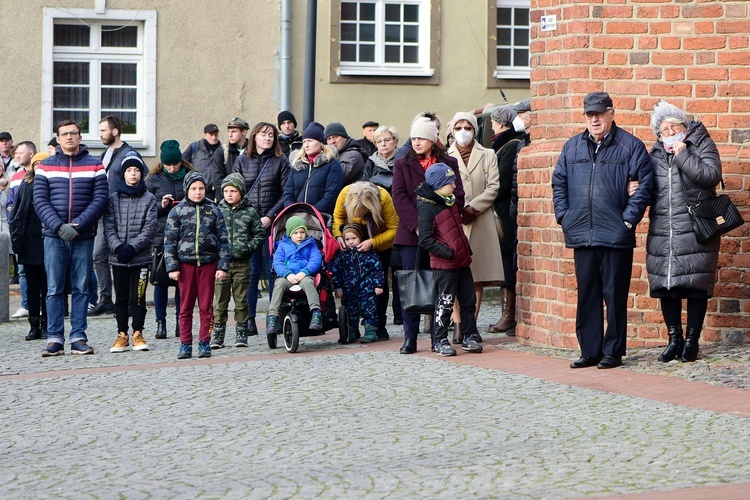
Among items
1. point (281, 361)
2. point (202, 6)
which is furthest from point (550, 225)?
point (202, 6)

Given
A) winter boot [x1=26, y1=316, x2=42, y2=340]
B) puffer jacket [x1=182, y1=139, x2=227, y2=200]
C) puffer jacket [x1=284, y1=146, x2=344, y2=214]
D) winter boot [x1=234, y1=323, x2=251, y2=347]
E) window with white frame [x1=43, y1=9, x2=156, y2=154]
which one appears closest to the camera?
winter boot [x1=234, y1=323, x2=251, y2=347]

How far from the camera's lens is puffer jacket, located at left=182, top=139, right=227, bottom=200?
605 inches

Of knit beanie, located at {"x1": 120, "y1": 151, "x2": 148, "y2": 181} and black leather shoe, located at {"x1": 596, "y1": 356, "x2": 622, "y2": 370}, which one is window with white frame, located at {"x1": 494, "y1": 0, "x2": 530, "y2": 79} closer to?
knit beanie, located at {"x1": 120, "y1": 151, "x2": 148, "y2": 181}

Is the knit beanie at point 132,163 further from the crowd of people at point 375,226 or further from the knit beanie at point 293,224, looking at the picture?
the knit beanie at point 293,224

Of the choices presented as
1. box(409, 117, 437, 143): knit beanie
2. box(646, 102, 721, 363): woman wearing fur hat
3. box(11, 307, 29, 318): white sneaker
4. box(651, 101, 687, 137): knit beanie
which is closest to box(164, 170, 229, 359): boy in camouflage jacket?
box(409, 117, 437, 143): knit beanie

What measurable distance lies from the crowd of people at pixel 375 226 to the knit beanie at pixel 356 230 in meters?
0.02

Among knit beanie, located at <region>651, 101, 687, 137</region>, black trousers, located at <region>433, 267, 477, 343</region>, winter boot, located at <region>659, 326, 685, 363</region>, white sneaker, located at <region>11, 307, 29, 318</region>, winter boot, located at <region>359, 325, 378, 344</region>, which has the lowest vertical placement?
white sneaker, located at <region>11, 307, 29, 318</region>

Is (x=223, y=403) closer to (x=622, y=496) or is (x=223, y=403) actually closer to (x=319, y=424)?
(x=319, y=424)

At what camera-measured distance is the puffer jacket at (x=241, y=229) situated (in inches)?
498

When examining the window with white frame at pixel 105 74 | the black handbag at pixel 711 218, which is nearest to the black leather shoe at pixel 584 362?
the black handbag at pixel 711 218

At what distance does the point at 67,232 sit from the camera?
39.4 feet

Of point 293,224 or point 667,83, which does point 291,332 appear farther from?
point 667,83

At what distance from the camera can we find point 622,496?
6438 mm

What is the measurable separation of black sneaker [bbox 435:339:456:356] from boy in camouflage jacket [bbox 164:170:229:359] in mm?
1923
